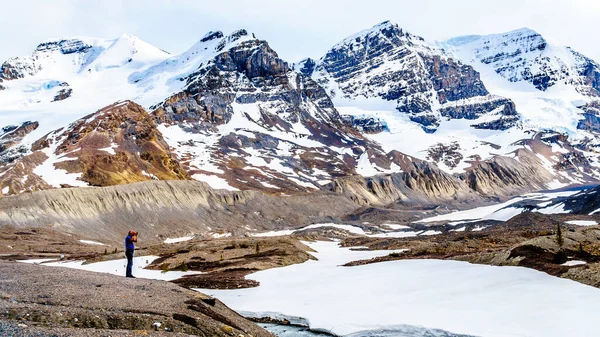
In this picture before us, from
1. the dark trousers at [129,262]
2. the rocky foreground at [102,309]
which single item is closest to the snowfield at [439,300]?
the rocky foreground at [102,309]

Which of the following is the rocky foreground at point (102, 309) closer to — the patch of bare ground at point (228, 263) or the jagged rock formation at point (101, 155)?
the patch of bare ground at point (228, 263)

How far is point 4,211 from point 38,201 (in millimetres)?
7442

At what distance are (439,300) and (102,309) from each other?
13.0 metres

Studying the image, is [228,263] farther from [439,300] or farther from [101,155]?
[101,155]

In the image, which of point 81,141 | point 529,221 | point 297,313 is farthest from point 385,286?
point 81,141

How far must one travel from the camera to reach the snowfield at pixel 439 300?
18.1 meters

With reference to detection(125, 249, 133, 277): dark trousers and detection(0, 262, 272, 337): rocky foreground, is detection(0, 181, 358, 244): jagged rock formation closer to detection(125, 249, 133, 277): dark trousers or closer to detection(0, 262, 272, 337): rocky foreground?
detection(125, 249, 133, 277): dark trousers

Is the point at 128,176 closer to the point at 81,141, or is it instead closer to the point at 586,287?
the point at 81,141

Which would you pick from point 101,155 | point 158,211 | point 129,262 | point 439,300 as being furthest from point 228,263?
point 101,155

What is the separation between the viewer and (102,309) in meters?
16.2

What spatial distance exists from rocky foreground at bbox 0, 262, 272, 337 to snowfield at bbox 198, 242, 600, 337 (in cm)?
492

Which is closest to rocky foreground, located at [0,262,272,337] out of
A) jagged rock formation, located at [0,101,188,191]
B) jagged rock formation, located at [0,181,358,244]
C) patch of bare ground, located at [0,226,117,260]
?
patch of bare ground, located at [0,226,117,260]

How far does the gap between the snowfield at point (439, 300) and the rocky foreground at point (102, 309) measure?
4918 mm

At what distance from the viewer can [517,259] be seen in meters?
27.0
